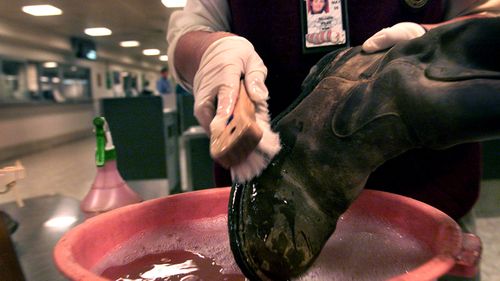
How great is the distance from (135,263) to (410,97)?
1.25ft

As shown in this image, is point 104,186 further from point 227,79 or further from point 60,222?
point 227,79

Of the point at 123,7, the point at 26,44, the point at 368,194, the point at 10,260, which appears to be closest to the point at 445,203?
the point at 368,194

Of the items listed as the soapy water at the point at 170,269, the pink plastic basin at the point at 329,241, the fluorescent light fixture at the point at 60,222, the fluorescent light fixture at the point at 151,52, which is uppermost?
the fluorescent light fixture at the point at 151,52

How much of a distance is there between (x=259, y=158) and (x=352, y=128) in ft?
0.32

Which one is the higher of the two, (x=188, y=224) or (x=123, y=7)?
(x=123, y=7)

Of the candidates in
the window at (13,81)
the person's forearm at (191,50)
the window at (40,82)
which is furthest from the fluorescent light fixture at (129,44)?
the person's forearm at (191,50)

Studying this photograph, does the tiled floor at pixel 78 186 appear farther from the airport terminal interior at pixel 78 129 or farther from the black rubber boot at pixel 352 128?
the black rubber boot at pixel 352 128

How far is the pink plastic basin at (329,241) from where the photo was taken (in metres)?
0.39

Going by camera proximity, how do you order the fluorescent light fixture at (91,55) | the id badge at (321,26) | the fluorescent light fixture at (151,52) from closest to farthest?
the id badge at (321,26) → the fluorescent light fixture at (91,55) → the fluorescent light fixture at (151,52)

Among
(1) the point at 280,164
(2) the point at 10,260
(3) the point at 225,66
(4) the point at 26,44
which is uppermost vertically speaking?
(4) the point at 26,44

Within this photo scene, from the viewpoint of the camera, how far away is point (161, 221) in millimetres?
585

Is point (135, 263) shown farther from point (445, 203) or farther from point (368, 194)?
point (445, 203)

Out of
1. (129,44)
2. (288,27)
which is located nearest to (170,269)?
(288,27)

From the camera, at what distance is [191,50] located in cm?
69
